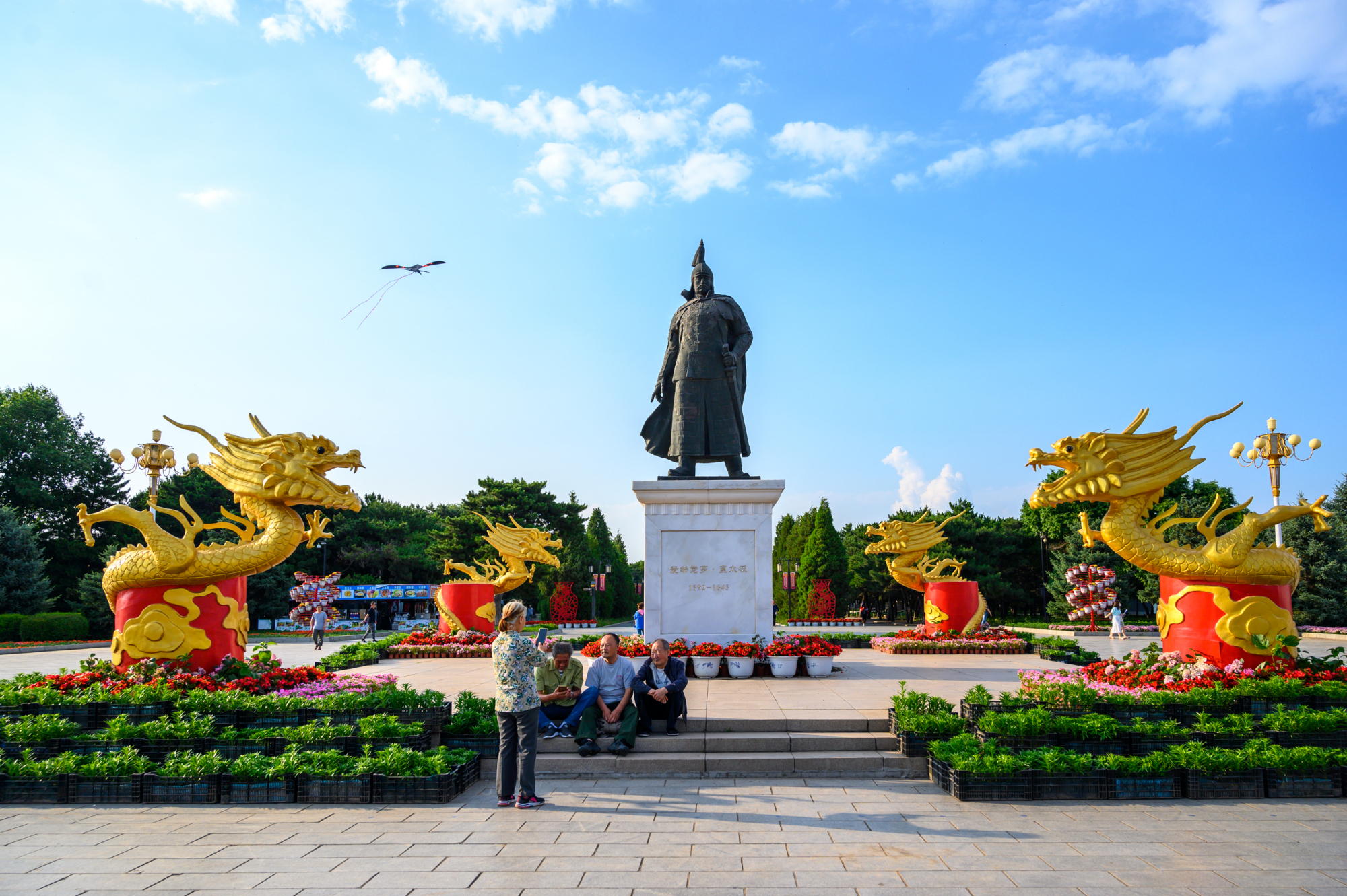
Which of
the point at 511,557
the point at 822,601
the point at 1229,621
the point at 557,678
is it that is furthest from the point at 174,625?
the point at 822,601

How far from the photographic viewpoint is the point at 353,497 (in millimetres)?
9406

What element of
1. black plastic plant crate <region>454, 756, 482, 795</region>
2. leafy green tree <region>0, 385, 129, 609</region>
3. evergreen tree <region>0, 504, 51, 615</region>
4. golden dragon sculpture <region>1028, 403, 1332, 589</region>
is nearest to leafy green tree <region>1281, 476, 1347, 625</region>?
golden dragon sculpture <region>1028, 403, 1332, 589</region>

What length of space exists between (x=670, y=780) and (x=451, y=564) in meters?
12.7

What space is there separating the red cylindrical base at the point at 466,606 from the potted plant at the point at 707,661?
8160 millimetres

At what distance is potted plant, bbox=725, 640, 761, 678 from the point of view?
10656 mm

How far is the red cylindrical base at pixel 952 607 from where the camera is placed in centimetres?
1827

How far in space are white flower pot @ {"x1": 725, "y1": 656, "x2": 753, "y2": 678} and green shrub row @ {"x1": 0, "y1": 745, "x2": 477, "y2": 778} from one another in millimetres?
5057

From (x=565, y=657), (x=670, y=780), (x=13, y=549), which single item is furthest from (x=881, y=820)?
(x=13, y=549)

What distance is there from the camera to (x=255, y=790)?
238 inches

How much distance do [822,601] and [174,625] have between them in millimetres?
32931

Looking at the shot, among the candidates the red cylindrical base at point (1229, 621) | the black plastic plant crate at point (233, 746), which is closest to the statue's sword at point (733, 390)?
the red cylindrical base at point (1229, 621)

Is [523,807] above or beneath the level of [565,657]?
beneath

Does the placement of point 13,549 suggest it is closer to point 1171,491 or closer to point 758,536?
point 758,536

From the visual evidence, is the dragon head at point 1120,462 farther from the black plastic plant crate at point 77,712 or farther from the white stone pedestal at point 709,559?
the black plastic plant crate at point 77,712
